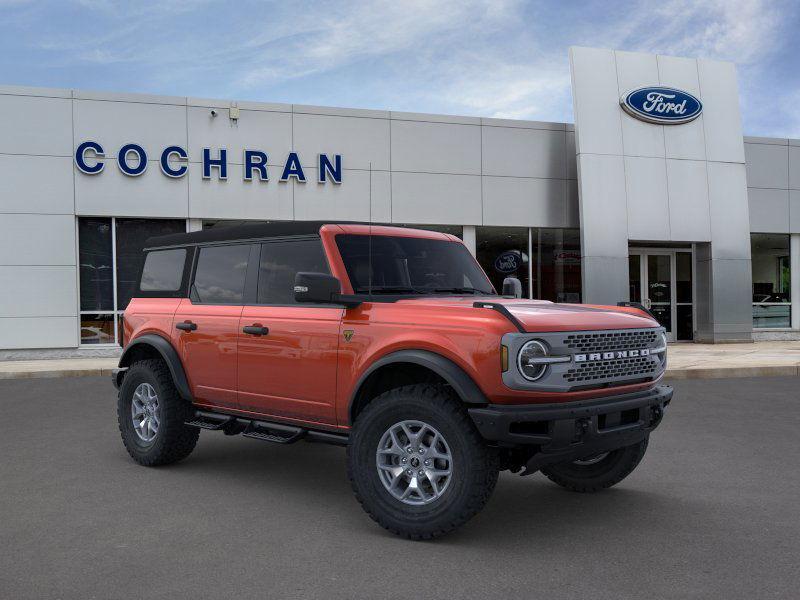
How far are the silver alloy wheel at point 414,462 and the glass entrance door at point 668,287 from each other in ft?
59.4

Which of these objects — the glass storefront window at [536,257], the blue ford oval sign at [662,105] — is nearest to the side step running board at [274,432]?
the glass storefront window at [536,257]

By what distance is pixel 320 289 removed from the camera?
484 centimetres

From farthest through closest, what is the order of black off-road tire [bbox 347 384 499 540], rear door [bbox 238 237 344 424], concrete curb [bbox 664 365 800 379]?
concrete curb [bbox 664 365 800 379] < rear door [bbox 238 237 344 424] < black off-road tire [bbox 347 384 499 540]

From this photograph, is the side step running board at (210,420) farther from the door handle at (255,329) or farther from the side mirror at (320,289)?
the side mirror at (320,289)

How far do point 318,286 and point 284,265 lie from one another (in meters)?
1.03

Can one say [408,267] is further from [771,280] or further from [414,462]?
[771,280]

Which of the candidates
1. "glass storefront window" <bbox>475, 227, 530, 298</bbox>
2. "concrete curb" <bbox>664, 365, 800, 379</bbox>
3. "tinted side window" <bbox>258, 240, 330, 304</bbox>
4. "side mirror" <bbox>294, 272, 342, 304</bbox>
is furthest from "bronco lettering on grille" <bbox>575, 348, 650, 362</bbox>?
"glass storefront window" <bbox>475, 227, 530, 298</bbox>

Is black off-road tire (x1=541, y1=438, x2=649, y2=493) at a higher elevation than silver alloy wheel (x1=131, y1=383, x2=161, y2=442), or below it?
below

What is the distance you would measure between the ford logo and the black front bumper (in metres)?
15.9

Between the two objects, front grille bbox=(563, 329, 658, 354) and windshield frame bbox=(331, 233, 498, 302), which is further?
windshield frame bbox=(331, 233, 498, 302)

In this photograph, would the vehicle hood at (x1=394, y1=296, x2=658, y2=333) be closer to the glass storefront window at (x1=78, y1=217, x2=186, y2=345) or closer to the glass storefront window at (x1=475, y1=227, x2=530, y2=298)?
the glass storefront window at (x1=78, y1=217, x2=186, y2=345)

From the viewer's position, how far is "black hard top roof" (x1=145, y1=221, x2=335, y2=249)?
568 centimetres

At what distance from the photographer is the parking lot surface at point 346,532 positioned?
3.84 meters

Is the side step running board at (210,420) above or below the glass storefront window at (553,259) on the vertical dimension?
below
